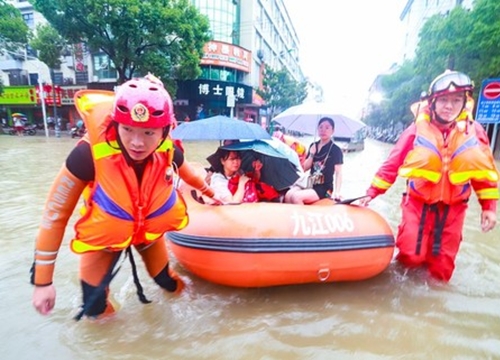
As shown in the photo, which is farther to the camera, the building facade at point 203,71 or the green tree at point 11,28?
the building facade at point 203,71

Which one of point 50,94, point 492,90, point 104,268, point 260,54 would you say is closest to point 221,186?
point 104,268

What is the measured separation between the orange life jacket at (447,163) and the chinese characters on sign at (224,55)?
72.9ft

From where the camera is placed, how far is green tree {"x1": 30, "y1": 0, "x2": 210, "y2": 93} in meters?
14.5

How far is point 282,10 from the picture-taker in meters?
40.5

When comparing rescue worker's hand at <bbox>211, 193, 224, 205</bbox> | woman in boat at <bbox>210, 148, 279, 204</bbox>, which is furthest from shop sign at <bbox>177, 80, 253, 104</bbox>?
rescue worker's hand at <bbox>211, 193, 224, 205</bbox>

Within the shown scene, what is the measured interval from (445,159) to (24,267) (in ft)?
12.3

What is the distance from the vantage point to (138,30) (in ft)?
50.2

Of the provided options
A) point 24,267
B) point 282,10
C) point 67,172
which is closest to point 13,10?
point 24,267

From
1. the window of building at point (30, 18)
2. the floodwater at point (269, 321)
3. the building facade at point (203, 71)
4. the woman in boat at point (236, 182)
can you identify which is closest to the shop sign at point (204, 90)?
the building facade at point (203, 71)

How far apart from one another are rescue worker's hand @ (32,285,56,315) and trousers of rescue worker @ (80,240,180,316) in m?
0.23

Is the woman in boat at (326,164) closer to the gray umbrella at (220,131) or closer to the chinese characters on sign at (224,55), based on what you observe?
the gray umbrella at (220,131)

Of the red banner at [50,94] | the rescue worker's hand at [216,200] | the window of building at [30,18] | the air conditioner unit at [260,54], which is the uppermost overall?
the window of building at [30,18]

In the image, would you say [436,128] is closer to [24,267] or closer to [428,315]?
[428,315]

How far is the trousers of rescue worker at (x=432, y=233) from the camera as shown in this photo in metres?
2.46
